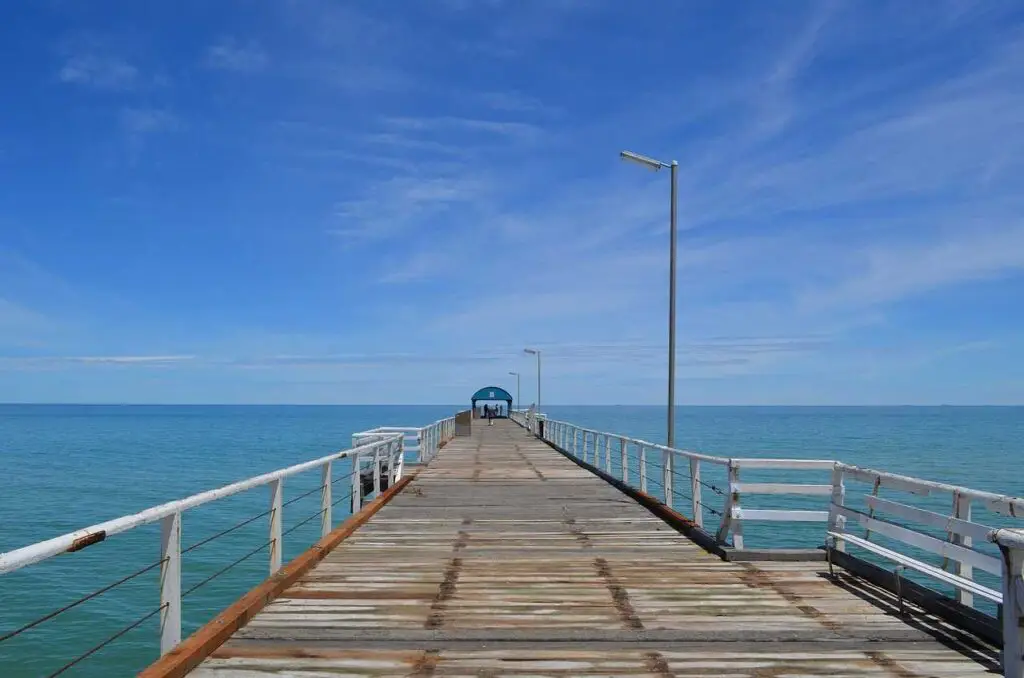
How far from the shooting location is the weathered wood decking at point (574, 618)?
5137 millimetres

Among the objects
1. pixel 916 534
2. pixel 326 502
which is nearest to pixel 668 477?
pixel 326 502

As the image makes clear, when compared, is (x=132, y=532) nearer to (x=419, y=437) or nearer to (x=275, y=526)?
(x=419, y=437)

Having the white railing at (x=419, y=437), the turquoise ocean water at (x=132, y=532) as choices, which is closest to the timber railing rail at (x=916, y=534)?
the white railing at (x=419, y=437)

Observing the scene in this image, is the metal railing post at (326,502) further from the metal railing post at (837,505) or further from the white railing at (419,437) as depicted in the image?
the white railing at (419,437)

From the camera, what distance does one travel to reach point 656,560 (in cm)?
866

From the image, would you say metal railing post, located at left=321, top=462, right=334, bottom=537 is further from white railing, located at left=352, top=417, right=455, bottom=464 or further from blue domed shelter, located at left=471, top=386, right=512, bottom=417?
blue domed shelter, located at left=471, top=386, right=512, bottom=417

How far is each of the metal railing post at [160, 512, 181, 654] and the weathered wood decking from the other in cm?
30

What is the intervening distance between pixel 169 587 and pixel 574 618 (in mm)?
3053

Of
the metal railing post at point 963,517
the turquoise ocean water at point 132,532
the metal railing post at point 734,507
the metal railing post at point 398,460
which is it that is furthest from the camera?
the metal railing post at point 398,460

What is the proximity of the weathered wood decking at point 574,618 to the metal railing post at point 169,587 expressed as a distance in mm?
296

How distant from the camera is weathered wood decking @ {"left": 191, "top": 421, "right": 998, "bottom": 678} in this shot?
16.9ft

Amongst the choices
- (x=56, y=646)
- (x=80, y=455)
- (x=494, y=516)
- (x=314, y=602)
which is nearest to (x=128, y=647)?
(x=56, y=646)

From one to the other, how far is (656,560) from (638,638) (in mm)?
3052

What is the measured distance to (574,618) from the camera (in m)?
6.22
